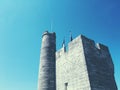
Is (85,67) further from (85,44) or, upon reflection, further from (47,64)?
(47,64)

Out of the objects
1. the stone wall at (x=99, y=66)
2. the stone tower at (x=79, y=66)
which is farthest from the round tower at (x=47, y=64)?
the stone wall at (x=99, y=66)

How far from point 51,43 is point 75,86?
3.43 m

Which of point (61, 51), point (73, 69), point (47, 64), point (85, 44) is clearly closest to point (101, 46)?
point (85, 44)

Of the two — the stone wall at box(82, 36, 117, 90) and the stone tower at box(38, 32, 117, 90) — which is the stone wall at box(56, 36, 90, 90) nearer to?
the stone tower at box(38, 32, 117, 90)

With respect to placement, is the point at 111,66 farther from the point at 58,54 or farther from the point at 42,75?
the point at 42,75

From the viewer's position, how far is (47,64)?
923cm

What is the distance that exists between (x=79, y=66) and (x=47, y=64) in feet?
7.41

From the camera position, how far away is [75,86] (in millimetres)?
9500

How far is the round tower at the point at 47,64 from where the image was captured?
28.4ft

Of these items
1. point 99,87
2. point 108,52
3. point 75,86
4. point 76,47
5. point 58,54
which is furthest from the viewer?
point 58,54

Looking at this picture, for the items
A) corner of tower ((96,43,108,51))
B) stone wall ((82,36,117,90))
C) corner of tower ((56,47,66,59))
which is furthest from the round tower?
corner of tower ((96,43,108,51))

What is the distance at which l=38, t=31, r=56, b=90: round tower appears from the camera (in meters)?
8.67

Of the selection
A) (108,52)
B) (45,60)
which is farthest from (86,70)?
(108,52)

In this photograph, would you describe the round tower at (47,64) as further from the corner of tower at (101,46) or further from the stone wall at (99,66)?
the corner of tower at (101,46)
